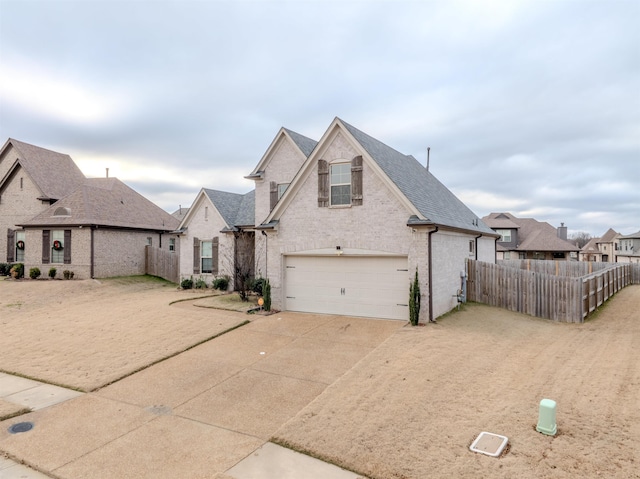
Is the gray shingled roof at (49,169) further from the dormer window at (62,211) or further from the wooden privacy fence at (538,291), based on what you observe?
the wooden privacy fence at (538,291)

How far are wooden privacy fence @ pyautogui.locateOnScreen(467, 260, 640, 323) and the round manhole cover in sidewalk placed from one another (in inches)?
635

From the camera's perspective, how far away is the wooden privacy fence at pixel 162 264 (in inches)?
1059

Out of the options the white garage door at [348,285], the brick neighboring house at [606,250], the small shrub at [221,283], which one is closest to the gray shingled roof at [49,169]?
the small shrub at [221,283]

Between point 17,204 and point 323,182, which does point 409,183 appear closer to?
point 323,182

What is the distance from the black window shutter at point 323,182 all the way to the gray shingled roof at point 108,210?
17028mm

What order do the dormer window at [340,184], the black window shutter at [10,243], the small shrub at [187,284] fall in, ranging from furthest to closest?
1. the black window shutter at [10,243]
2. the small shrub at [187,284]
3. the dormer window at [340,184]

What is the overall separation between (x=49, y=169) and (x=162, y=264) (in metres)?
12.3

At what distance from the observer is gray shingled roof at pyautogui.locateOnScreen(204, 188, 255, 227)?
74.8 feet

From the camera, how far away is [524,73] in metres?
15.7

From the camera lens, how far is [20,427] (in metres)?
6.73

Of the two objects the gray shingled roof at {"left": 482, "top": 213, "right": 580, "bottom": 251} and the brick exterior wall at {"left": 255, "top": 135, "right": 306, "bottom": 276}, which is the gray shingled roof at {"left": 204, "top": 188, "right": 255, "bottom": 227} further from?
the gray shingled roof at {"left": 482, "top": 213, "right": 580, "bottom": 251}

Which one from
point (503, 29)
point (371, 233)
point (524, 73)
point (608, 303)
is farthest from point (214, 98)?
point (608, 303)

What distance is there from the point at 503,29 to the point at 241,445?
45.5 feet

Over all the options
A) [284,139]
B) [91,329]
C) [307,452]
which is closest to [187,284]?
[91,329]
